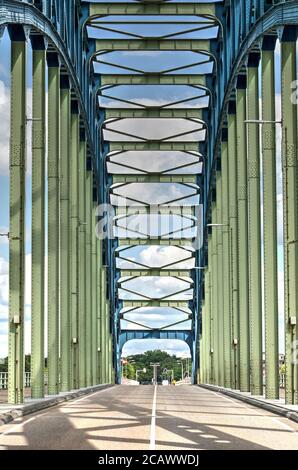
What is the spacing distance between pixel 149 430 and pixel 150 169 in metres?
59.0

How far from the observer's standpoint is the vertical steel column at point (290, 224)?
98.2 ft

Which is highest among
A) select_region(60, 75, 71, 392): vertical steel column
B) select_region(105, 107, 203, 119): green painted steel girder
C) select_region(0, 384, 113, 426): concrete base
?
select_region(105, 107, 203, 119): green painted steel girder

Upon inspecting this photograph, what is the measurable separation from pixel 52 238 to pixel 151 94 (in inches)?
1163

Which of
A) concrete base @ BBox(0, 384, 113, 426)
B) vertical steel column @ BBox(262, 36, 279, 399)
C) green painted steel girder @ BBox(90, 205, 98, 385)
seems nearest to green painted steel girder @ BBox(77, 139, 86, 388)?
green painted steel girder @ BBox(90, 205, 98, 385)

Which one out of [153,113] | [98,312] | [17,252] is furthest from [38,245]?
[98,312]

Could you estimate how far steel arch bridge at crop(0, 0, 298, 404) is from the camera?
3262 centimetres

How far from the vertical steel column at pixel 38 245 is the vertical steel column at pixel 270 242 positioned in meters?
7.48

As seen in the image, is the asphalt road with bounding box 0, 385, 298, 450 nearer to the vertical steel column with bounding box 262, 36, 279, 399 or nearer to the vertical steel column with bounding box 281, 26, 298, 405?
the vertical steel column with bounding box 281, 26, 298, 405

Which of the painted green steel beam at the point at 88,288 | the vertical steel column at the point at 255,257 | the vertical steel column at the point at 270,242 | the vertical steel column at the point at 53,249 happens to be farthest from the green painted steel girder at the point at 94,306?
the vertical steel column at the point at 270,242

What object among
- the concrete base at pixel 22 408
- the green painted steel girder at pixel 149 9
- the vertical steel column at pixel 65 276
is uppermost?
the green painted steel girder at pixel 149 9

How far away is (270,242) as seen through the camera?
35094 mm

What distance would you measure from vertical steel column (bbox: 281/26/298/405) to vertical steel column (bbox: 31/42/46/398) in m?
8.54

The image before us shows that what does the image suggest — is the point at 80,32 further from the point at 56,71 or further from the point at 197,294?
the point at 197,294

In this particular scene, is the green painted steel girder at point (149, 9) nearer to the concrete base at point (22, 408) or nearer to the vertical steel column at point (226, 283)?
the vertical steel column at point (226, 283)
